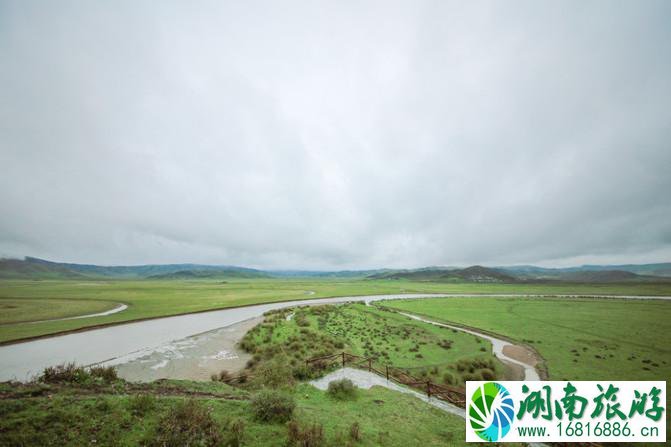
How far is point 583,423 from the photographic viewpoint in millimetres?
10008

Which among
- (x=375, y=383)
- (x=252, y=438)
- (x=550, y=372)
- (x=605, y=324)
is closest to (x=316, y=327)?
(x=375, y=383)

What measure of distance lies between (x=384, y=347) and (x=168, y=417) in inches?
889

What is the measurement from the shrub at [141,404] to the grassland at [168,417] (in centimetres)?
3

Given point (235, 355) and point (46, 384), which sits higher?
point (46, 384)

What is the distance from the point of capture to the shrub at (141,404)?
9.91m

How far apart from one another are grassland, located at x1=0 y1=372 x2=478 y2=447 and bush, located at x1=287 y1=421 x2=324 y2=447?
0.59 ft

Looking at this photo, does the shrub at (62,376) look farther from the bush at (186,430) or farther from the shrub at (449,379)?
the shrub at (449,379)

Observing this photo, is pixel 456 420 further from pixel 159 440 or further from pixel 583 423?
pixel 159 440

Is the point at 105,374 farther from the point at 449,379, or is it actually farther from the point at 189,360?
the point at 449,379

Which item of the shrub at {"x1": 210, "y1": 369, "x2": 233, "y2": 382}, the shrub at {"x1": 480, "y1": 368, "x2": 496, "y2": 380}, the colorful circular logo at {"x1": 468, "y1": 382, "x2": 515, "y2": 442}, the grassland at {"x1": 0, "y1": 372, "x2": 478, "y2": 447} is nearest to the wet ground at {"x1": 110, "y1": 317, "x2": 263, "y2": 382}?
the shrub at {"x1": 210, "y1": 369, "x2": 233, "y2": 382}

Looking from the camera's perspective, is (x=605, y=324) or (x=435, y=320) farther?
(x=435, y=320)

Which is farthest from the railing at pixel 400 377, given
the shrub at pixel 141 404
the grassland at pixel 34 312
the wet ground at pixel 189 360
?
the grassland at pixel 34 312

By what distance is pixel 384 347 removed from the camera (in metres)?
27.8

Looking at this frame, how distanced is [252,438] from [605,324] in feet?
172
